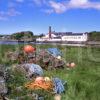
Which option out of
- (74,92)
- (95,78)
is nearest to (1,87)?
(74,92)

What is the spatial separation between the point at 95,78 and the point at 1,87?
12.1 feet

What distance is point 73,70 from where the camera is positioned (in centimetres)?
1260

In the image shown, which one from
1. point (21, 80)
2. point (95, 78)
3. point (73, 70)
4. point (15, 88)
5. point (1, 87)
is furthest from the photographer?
point (73, 70)

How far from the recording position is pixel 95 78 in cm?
1072

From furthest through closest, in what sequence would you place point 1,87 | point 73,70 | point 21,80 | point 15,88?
1. point 73,70
2. point 21,80
3. point 15,88
4. point 1,87

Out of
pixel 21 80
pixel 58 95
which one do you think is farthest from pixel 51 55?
pixel 58 95

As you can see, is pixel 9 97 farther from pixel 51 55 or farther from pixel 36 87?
pixel 51 55

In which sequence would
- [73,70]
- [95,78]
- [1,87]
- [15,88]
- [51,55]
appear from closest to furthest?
[1,87] < [15,88] < [95,78] < [73,70] < [51,55]

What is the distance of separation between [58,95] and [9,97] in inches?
48.3

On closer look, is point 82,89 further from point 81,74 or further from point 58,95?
point 81,74

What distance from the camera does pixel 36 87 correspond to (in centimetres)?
881

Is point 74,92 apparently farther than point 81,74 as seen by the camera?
No

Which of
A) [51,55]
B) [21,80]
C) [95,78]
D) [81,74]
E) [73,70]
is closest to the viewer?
[21,80]

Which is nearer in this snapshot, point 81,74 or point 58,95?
point 58,95
